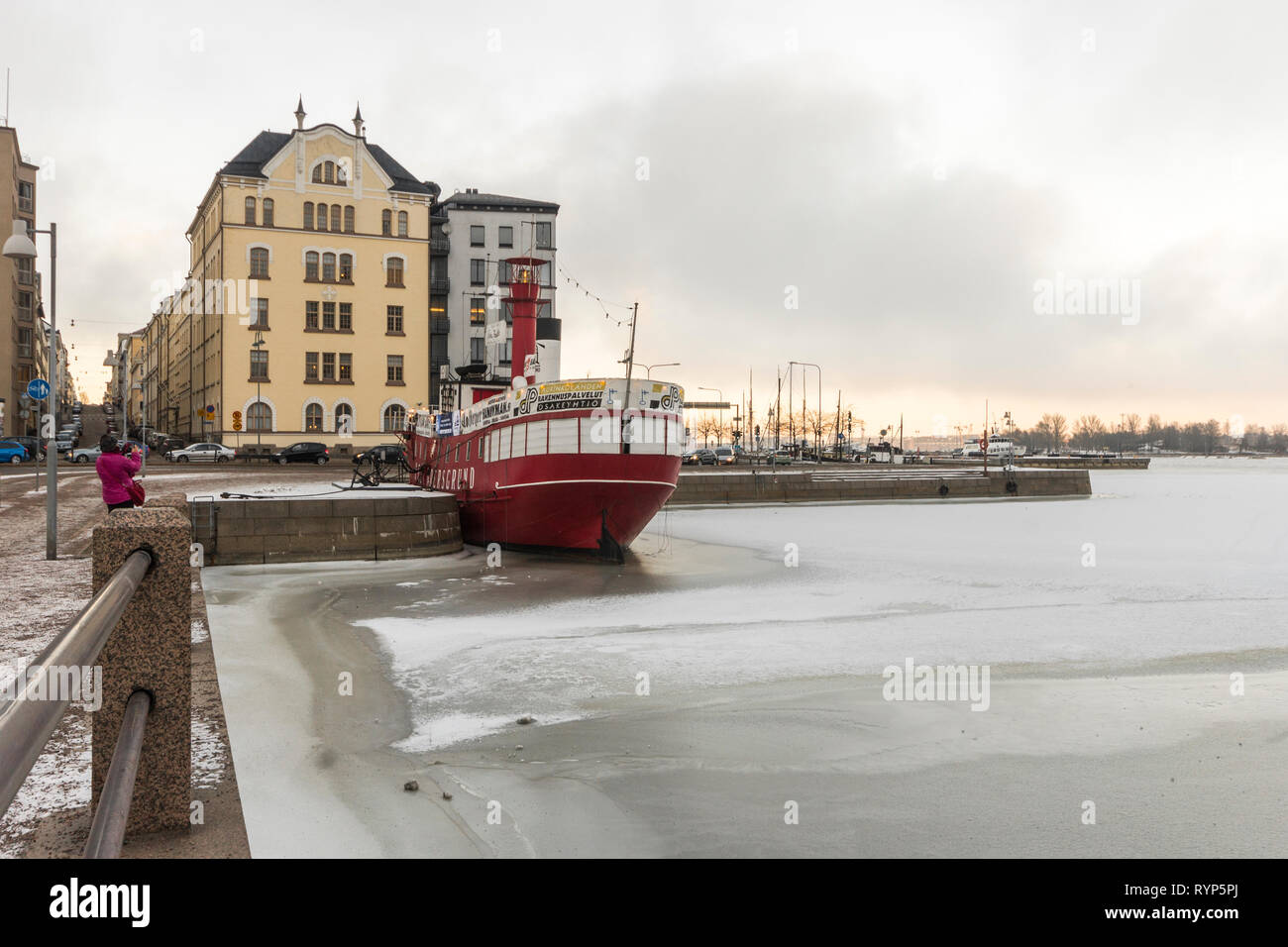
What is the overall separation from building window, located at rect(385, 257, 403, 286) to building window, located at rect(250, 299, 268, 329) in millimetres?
Answer: 8323

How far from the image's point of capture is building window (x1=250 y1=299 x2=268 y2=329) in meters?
66.2

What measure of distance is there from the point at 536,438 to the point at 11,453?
4578 cm

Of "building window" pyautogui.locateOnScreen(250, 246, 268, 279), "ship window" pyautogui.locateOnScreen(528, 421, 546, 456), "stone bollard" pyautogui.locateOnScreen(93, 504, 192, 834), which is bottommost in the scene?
"stone bollard" pyautogui.locateOnScreen(93, 504, 192, 834)

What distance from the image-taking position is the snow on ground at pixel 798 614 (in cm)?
1027

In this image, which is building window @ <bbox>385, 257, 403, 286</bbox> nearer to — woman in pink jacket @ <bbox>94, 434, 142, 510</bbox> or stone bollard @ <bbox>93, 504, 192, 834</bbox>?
woman in pink jacket @ <bbox>94, 434, 142, 510</bbox>

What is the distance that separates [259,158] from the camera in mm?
67875

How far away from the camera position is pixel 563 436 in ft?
68.3

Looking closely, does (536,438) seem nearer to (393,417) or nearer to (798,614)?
(798,614)

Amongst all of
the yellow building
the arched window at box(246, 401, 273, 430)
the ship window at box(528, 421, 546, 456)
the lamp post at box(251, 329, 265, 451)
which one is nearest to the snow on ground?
the ship window at box(528, 421, 546, 456)

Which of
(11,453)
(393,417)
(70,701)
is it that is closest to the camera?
(70,701)

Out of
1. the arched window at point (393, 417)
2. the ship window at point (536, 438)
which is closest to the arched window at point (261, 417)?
the arched window at point (393, 417)

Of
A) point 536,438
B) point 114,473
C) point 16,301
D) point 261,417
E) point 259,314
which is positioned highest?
point 16,301

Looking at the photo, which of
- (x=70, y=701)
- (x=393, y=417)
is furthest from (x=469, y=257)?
(x=70, y=701)
